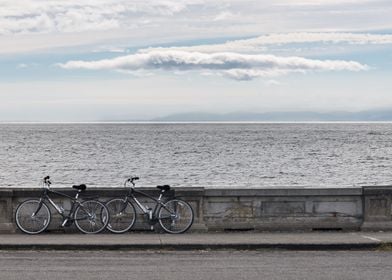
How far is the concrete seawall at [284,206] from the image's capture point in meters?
15.4

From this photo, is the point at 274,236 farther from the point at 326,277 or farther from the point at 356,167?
the point at 356,167

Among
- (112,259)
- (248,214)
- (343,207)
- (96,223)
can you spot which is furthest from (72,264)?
(343,207)

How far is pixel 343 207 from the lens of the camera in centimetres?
1558

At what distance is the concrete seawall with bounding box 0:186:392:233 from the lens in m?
15.4

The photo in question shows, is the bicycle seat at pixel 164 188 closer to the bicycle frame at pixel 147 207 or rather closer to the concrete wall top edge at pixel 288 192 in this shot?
the bicycle frame at pixel 147 207

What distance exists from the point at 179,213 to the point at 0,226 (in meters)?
3.31

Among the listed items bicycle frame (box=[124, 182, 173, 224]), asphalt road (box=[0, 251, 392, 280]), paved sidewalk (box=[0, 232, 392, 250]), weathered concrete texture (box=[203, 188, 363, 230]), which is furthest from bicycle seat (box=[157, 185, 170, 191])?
asphalt road (box=[0, 251, 392, 280])

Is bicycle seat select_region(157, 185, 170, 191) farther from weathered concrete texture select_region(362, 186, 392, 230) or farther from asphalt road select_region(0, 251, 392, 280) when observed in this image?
weathered concrete texture select_region(362, 186, 392, 230)

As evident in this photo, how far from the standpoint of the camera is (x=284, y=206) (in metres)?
15.5

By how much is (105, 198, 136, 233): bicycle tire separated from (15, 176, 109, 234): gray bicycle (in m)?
0.23

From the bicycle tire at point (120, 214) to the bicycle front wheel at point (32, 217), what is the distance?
117 centimetres

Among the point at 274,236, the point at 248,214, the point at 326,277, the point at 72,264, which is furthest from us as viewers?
the point at 248,214

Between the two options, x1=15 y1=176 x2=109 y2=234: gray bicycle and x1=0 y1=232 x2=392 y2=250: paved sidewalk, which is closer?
x1=0 y1=232 x2=392 y2=250: paved sidewalk

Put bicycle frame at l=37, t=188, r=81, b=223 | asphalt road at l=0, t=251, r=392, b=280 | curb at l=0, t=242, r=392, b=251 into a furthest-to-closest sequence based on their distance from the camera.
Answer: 1. bicycle frame at l=37, t=188, r=81, b=223
2. curb at l=0, t=242, r=392, b=251
3. asphalt road at l=0, t=251, r=392, b=280
